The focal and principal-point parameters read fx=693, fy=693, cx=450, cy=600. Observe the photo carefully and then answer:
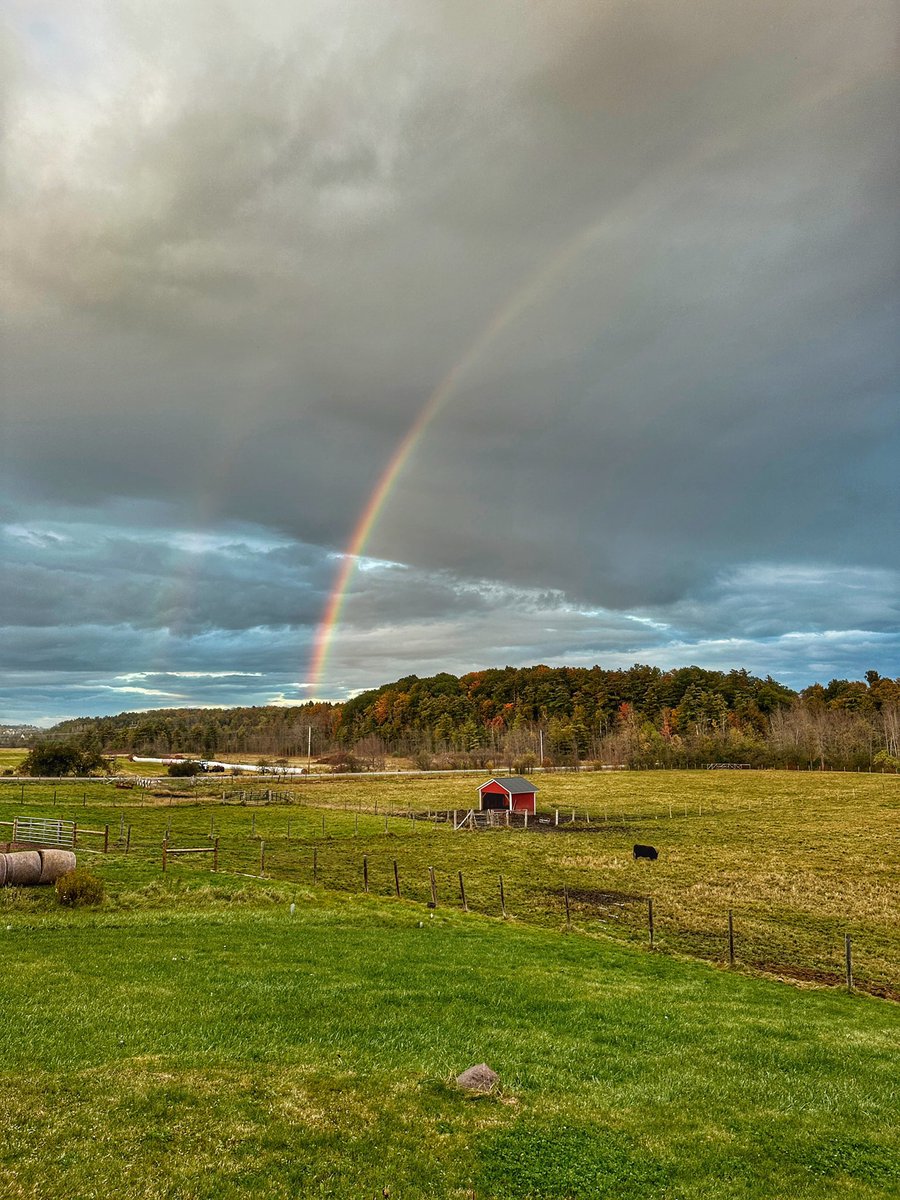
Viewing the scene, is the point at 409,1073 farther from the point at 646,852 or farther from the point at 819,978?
the point at 646,852

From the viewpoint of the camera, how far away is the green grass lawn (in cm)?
928

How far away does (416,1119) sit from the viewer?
10.8 metres

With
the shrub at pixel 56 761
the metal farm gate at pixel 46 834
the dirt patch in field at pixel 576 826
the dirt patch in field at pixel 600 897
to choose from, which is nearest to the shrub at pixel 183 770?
the shrub at pixel 56 761

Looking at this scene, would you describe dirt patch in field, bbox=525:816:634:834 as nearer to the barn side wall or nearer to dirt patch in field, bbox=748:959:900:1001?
→ the barn side wall

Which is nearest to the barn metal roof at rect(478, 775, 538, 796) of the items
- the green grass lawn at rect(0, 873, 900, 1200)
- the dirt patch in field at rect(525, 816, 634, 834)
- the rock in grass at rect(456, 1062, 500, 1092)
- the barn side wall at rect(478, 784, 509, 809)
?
the barn side wall at rect(478, 784, 509, 809)

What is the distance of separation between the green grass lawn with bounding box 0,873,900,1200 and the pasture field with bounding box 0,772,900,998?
8910mm

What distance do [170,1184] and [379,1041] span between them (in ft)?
22.6

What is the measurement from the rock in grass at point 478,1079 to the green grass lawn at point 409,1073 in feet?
0.92

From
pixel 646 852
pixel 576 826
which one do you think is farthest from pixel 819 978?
pixel 576 826

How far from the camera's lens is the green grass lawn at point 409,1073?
365 inches

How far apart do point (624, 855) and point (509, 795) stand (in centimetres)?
2820

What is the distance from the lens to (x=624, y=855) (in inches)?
2126

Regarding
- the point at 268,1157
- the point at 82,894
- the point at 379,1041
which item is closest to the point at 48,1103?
the point at 268,1157

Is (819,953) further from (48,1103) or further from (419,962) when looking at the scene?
(48,1103)
